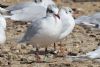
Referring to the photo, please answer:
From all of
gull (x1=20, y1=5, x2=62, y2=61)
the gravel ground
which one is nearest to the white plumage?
gull (x1=20, y1=5, x2=62, y2=61)

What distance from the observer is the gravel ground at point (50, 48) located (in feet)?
21.4

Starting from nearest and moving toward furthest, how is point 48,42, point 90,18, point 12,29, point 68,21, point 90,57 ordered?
point 90,57
point 48,42
point 68,21
point 12,29
point 90,18

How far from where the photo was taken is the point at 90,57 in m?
6.61

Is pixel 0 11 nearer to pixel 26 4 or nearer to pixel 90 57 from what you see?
pixel 26 4

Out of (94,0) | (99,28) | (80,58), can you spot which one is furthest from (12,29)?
(94,0)

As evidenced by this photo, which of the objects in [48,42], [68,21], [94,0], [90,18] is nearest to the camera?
[48,42]

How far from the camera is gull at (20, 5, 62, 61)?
23.0ft

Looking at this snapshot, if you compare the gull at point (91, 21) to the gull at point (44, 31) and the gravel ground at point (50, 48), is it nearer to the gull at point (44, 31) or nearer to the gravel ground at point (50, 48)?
the gravel ground at point (50, 48)

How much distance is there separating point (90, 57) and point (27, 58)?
0.96m

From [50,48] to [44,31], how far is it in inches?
38.3

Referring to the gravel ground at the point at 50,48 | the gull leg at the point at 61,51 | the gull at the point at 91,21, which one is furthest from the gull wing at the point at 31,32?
the gull at the point at 91,21

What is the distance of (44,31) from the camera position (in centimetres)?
699

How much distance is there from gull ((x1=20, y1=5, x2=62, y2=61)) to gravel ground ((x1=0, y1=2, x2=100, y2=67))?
220 millimetres

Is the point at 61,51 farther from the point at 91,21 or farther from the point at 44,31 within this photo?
the point at 91,21
